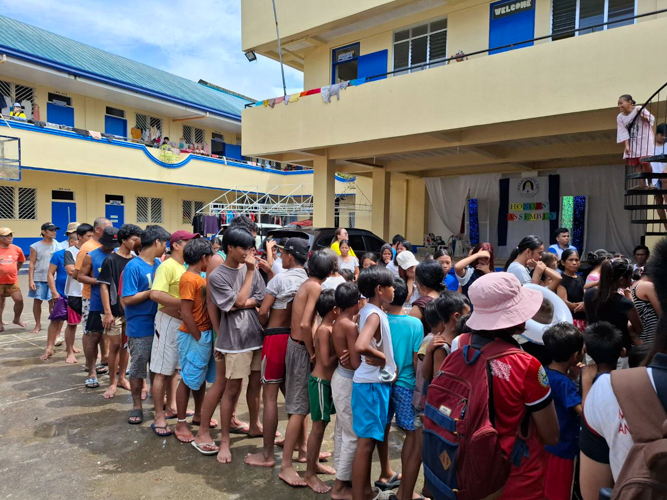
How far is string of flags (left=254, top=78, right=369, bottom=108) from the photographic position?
11.1m

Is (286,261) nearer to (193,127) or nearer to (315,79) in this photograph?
(315,79)

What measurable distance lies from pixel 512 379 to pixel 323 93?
35.3ft

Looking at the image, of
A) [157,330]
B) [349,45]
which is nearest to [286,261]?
[157,330]

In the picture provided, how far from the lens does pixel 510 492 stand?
1830 mm

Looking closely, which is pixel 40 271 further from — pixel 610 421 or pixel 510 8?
pixel 510 8

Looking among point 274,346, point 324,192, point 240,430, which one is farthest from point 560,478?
point 324,192

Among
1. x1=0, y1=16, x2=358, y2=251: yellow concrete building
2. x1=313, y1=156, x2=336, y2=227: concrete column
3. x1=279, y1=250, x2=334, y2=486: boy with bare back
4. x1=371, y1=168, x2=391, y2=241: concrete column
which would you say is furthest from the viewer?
x1=0, y1=16, x2=358, y2=251: yellow concrete building

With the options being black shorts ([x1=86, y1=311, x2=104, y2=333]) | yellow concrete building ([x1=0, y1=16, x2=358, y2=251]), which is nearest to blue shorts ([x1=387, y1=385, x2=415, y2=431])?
black shorts ([x1=86, y1=311, x2=104, y2=333])

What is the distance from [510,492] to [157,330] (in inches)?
128

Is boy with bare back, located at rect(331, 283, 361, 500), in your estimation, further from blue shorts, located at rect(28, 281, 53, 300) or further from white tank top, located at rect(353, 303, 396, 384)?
blue shorts, located at rect(28, 281, 53, 300)

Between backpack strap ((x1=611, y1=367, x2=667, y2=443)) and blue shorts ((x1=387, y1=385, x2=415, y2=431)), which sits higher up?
backpack strap ((x1=611, y1=367, x2=667, y2=443))

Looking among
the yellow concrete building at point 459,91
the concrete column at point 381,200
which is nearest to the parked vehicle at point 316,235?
the yellow concrete building at point 459,91

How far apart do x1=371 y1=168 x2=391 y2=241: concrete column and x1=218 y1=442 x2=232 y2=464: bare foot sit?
11.1 m

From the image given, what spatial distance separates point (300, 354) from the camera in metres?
3.38
